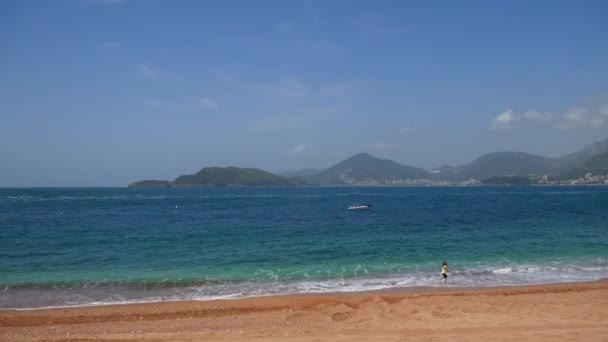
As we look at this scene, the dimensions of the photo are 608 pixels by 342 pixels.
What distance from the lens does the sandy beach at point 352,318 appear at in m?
12.1

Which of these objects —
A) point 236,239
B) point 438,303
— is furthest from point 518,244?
point 236,239

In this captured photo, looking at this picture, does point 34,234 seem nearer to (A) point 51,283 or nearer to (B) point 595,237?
(A) point 51,283

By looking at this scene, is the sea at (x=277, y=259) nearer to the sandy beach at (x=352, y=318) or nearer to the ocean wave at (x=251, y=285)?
the ocean wave at (x=251, y=285)

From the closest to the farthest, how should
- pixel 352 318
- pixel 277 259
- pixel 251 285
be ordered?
pixel 352 318, pixel 251 285, pixel 277 259

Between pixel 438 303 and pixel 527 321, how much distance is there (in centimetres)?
339

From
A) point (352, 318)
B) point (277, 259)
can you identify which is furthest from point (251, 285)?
point (352, 318)

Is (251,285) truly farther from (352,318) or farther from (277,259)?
(352,318)

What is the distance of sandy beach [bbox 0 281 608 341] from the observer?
12.1m

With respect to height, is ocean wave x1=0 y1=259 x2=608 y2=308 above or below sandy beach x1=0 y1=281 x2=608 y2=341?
below

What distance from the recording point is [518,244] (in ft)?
102

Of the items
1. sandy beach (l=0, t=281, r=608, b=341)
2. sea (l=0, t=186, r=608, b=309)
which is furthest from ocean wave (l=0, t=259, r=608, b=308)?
sandy beach (l=0, t=281, r=608, b=341)

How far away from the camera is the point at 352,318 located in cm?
1441

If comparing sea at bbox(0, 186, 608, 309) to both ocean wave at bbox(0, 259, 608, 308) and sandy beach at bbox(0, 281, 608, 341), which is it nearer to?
ocean wave at bbox(0, 259, 608, 308)

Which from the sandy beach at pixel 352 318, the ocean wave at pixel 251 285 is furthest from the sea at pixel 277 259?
the sandy beach at pixel 352 318
